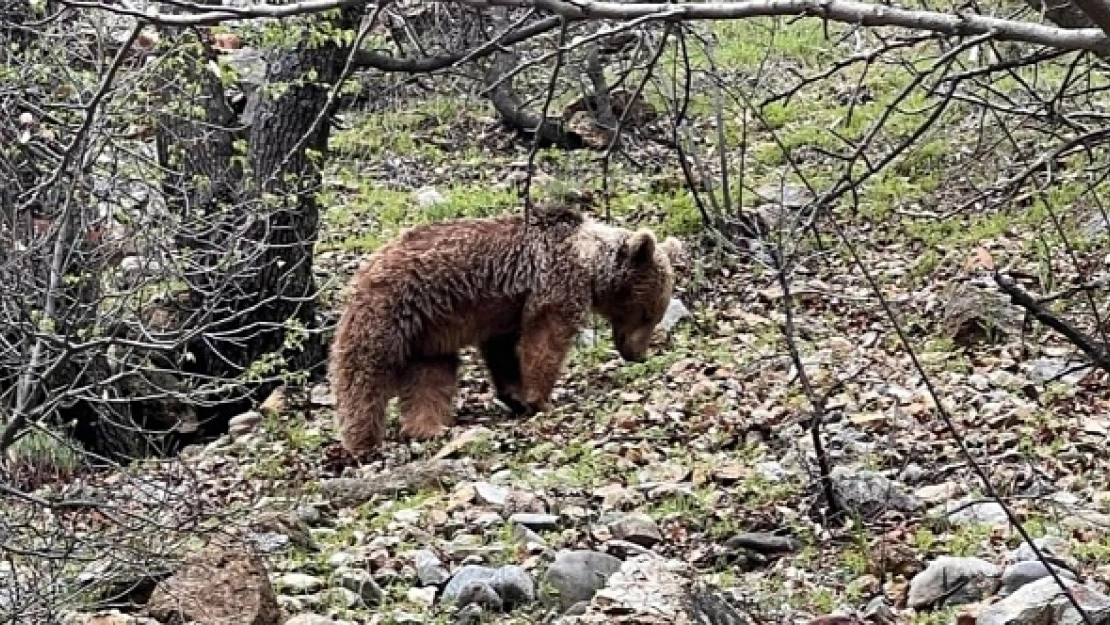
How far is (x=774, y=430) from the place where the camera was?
25.5 ft

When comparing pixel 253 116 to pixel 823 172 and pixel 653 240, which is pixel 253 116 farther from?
pixel 823 172

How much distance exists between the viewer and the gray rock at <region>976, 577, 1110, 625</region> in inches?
180

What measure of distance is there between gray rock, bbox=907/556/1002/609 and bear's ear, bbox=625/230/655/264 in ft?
15.2

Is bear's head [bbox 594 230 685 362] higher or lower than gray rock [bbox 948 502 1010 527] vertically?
higher

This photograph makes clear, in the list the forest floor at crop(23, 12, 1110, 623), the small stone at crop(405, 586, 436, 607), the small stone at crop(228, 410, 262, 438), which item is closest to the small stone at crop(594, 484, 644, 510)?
the forest floor at crop(23, 12, 1110, 623)

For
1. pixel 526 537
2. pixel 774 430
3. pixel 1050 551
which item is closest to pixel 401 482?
pixel 526 537

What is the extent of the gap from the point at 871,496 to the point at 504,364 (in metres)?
4.03

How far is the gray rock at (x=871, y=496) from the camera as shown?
6.26 meters

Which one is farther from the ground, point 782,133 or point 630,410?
point 782,133

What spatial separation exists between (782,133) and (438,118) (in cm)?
399

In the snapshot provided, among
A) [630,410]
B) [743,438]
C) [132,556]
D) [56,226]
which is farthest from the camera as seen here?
[630,410]

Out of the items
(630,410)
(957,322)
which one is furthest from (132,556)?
(957,322)

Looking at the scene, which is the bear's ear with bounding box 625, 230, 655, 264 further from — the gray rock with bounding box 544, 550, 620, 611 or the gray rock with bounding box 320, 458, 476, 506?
the gray rock with bounding box 544, 550, 620, 611

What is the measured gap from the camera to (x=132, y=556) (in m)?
5.19
